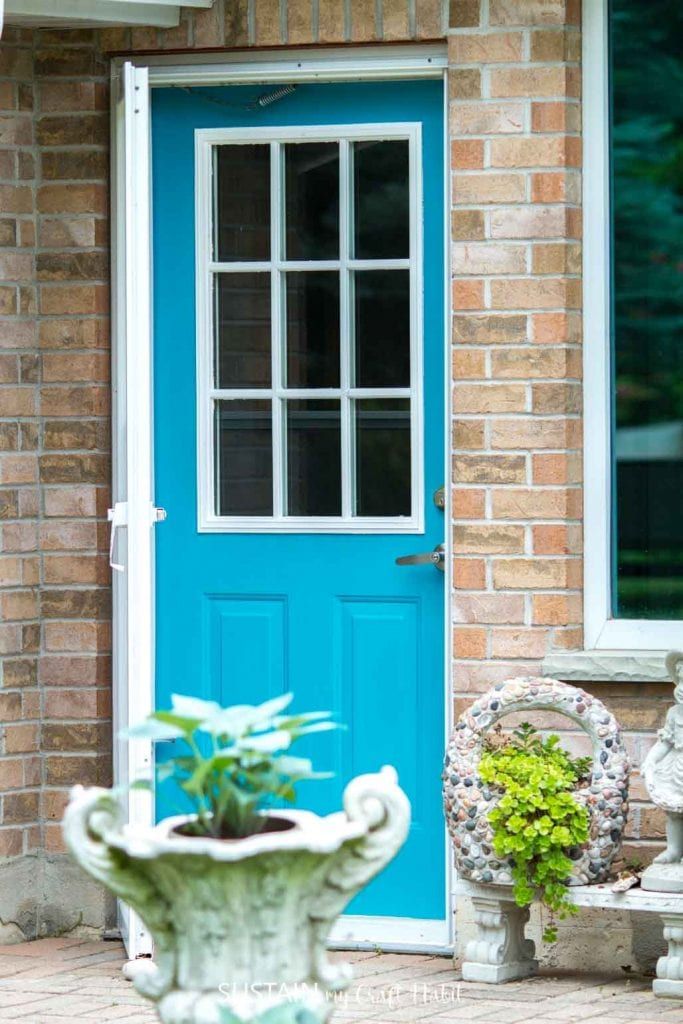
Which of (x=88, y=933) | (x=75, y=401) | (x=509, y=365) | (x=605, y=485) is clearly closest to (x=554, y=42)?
(x=509, y=365)

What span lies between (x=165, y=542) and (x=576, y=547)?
1.26 metres

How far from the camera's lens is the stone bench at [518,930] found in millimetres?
5043

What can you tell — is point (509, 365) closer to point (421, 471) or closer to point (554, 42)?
point (421, 471)

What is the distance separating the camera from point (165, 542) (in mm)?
5875

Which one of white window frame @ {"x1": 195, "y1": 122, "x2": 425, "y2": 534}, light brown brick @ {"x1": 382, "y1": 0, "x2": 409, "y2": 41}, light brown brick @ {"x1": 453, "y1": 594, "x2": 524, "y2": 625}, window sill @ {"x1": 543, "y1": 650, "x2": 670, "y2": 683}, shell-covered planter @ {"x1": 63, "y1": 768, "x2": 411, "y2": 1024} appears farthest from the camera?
white window frame @ {"x1": 195, "y1": 122, "x2": 425, "y2": 534}

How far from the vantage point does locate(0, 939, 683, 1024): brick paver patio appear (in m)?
4.93

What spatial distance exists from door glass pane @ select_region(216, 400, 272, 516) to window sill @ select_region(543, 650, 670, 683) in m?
1.01

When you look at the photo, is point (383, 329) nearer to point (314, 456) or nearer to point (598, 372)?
point (314, 456)

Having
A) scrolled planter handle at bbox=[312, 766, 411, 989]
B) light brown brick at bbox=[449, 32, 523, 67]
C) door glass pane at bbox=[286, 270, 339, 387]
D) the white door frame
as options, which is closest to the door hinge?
the white door frame

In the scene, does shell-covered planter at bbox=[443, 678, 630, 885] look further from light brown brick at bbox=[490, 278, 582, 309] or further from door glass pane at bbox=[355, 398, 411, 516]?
light brown brick at bbox=[490, 278, 582, 309]

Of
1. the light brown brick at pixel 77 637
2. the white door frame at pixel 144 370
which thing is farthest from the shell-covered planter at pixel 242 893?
the light brown brick at pixel 77 637

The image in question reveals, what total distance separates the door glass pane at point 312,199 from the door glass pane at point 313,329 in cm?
8

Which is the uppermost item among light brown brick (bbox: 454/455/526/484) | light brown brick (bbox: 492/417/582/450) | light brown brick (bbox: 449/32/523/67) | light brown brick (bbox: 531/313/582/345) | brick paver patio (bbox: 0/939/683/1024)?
light brown brick (bbox: 449/32/523/67)

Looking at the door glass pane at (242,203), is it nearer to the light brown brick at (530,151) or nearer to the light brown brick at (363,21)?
the light brown brick at (363,21)
